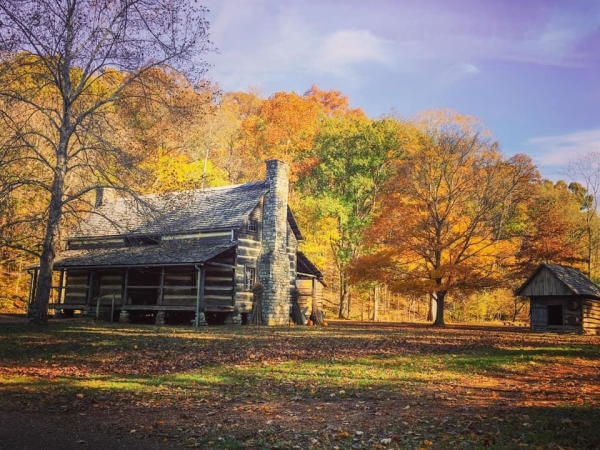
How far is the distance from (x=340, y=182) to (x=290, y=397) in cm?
3881

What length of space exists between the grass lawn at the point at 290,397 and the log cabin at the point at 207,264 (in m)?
13.5

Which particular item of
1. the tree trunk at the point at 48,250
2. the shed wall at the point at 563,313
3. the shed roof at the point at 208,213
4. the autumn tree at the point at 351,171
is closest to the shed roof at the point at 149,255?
the shed roof at the point at 208,213

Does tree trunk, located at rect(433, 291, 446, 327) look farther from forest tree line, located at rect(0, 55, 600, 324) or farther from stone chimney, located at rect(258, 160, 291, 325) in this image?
stone chimney, located at rect(258, 160, 291, 325)

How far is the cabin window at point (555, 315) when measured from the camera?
3175cm

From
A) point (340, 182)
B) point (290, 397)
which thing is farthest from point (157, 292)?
point (290, 397)

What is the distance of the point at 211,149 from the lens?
50.3 meters

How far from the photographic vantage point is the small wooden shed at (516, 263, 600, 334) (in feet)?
98.2

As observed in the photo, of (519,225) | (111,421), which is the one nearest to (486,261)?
(519,225)

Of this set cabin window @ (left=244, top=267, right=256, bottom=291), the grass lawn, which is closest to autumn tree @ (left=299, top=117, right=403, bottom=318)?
cabin window @ (left=244, top=267, right=256, bottom=291)

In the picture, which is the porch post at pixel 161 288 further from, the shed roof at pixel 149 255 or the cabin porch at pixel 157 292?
the shed roof at pixel 149 255

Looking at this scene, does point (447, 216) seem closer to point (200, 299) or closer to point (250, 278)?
point (250, 278)

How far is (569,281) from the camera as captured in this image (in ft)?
99.9

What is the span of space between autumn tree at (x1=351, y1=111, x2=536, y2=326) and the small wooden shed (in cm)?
254

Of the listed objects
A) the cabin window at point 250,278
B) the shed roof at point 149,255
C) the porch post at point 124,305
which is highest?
the shed roof at point 149,255
